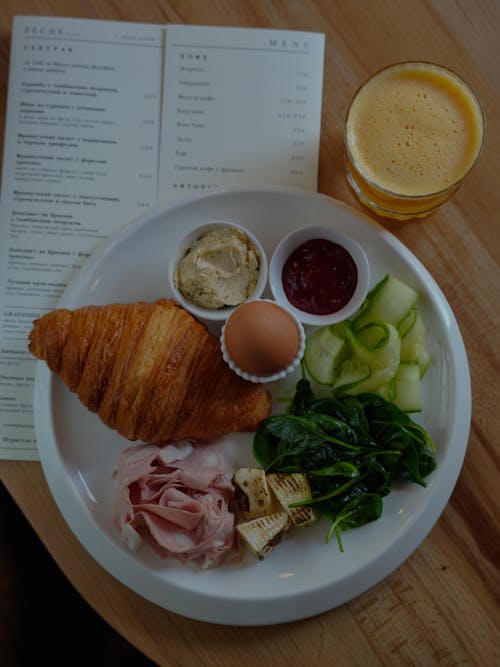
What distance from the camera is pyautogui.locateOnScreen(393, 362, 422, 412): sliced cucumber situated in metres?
1.51

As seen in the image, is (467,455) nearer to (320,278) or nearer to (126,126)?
(320,278)

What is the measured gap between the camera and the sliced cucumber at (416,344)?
152 cm

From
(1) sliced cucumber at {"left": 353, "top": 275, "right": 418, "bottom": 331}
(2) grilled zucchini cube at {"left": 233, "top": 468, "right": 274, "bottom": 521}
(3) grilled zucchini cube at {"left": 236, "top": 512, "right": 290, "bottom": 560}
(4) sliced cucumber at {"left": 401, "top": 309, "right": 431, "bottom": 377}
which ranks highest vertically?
(1) sliced cucumber at {"left": 353, "top": 275, "right": 418, "bottom": 331}

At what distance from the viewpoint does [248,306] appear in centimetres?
137

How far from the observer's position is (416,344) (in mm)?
1526

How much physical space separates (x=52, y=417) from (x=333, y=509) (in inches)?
27.9

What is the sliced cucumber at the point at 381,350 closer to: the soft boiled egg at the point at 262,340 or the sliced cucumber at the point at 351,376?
the sliced cucumber at the point at 351,376

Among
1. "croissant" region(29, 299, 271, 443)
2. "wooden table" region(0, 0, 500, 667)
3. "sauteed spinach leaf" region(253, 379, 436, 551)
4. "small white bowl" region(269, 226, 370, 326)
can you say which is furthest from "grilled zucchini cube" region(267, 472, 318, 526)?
"small white bowl" region(269, 226, 370, 326)

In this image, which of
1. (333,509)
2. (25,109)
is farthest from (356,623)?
(25,109)

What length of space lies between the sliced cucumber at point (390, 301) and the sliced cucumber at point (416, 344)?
0.11ft

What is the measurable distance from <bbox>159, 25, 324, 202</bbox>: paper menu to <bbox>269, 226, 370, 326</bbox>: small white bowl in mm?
214

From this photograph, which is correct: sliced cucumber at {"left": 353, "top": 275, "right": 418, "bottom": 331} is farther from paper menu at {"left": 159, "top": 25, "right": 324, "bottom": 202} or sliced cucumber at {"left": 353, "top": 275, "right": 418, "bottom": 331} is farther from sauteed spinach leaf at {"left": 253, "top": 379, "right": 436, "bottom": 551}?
paper menu at {"left": 159, "top": 25, "right": 324, "bottom": 202}

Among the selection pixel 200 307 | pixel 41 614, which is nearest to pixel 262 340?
pixel 200 307

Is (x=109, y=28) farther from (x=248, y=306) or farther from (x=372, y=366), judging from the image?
(x=372, y=366)
